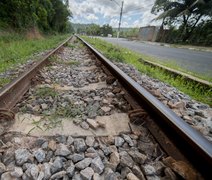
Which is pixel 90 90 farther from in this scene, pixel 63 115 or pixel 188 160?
pixel 188 160

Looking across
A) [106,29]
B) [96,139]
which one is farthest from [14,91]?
[106,29]

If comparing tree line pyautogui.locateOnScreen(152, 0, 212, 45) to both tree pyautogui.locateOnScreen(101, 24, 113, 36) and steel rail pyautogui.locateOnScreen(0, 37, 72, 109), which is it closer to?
steel rail pyautogui.locateOnScreen(0, 37, 72, 109)

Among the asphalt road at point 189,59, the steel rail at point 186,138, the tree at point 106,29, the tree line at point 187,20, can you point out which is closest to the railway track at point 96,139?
the steel rail at point 186,138

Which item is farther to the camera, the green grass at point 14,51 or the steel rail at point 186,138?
the green grass at point 14,51

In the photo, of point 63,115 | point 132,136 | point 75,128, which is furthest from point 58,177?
point 63,115

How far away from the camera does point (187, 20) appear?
27.0m

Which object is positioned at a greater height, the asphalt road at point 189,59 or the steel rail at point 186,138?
the steel rail at point 186,138

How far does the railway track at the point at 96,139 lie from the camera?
3.81ft

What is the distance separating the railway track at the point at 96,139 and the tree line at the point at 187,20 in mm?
23917

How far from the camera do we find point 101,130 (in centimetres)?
168

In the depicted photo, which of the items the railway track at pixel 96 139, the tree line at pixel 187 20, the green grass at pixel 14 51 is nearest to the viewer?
the railway track at pixel 96 139

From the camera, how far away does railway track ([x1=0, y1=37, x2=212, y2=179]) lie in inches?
45.8

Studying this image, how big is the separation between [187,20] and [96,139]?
29.8 meters

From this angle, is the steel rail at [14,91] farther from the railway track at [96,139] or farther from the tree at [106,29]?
the tree at [106,29]
